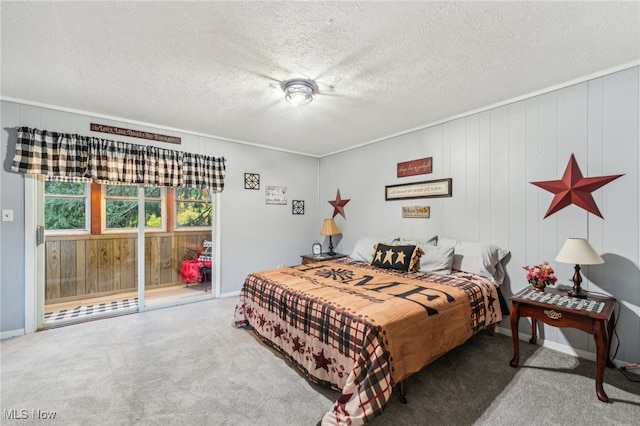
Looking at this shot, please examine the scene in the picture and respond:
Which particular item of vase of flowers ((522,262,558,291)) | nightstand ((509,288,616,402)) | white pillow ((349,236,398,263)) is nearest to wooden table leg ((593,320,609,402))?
nightstand ((509,288,616,402))

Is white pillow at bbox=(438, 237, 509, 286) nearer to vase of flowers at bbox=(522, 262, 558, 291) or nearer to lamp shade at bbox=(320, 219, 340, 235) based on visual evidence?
vase of flowers at bbox=(522, 262, 558, 291)

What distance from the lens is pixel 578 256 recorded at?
209 centimetres

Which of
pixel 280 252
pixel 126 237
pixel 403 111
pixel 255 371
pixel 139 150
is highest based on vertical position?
pixel 403 111

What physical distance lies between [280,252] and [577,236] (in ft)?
12.6

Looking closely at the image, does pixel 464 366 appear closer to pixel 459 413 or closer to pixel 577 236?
pixel 459 413

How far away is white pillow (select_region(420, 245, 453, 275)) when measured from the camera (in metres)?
2.93

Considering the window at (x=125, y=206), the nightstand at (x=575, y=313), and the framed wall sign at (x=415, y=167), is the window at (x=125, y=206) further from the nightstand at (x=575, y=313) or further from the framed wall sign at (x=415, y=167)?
the nightstand at (x=575, y=313)

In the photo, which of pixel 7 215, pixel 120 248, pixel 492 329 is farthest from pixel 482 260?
pixel 7 215

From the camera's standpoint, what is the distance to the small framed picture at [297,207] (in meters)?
5.00

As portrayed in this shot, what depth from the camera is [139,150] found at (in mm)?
3486

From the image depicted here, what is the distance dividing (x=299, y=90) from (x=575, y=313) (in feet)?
8.94

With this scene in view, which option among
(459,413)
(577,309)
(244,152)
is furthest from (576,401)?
(244,152)

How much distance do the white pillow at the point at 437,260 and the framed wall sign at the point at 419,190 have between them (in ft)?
2.44

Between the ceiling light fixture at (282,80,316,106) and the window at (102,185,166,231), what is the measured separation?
2.45 m
